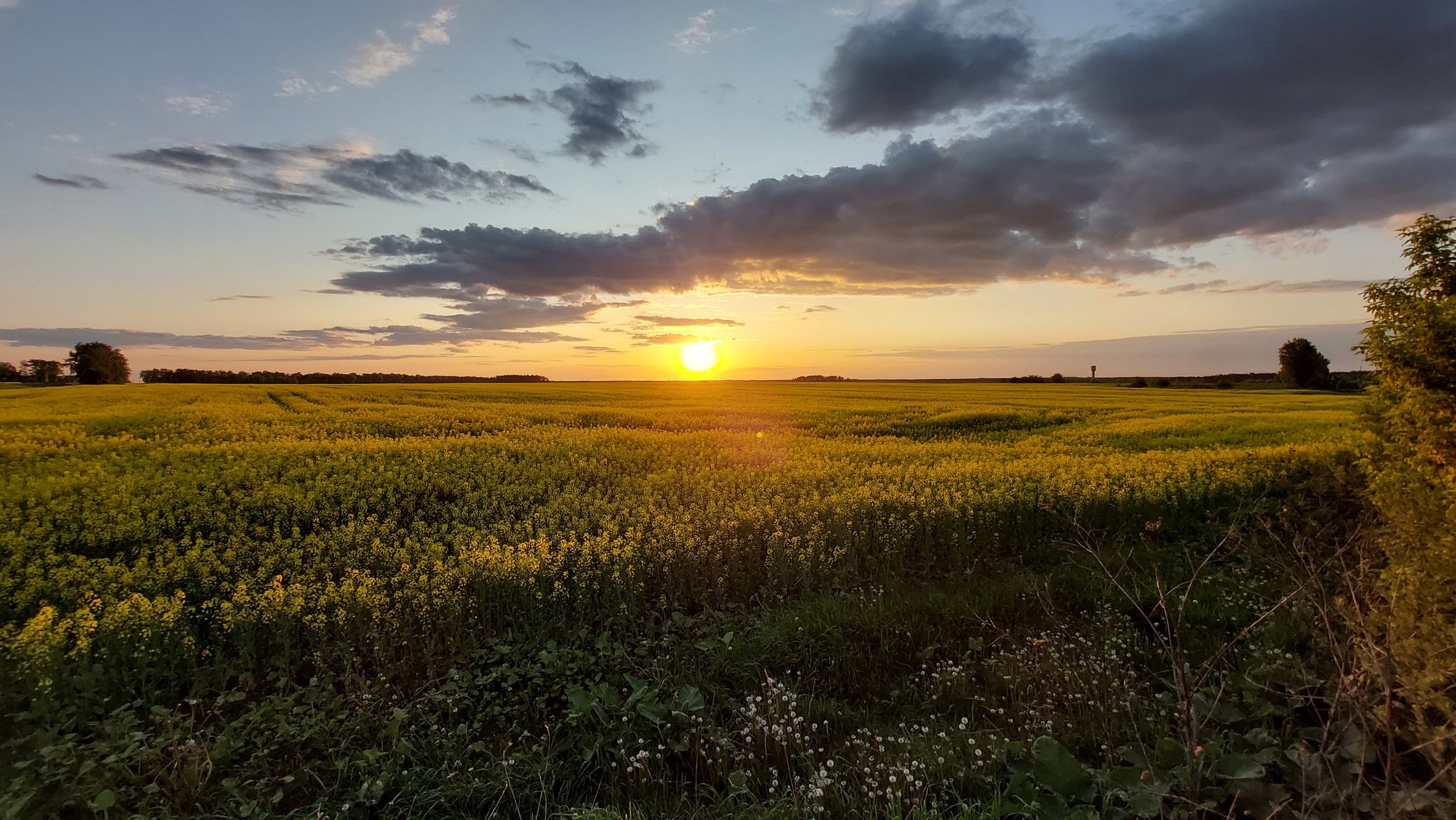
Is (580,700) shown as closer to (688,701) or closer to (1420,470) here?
(688,701)

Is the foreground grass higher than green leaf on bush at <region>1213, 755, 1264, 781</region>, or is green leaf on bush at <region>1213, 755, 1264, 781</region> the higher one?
green leaf on bush at <region>1213, 755, 1264, 781</region>

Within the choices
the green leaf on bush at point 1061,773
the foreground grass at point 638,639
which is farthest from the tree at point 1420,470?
the green leaf on bush at point 1061,773

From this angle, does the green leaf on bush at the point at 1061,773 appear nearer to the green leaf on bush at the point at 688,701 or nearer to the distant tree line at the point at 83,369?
the green leaf on bush at the point at 688,701

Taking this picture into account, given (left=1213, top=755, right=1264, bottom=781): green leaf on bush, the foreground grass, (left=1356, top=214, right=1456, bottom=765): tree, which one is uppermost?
(left=1356, top=214, right=1456, bottom=765): tree

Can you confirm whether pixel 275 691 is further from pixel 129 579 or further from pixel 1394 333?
pixel 1394 333

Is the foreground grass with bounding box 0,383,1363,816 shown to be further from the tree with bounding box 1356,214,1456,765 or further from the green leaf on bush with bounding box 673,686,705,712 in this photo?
the tree with bounding box 1356,214,1456,765

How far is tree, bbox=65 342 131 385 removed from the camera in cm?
6906

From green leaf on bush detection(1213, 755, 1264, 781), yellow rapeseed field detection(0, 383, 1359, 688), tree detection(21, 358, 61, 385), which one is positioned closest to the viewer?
green leaf on bush detection(1213, 755, 1264, 781)

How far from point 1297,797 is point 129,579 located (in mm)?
10128

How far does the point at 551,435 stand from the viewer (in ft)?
58.0

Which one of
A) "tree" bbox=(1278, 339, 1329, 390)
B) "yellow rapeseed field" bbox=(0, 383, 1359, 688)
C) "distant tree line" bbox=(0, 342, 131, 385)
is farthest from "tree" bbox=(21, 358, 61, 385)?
"tree" bbox=(1278, 339, 1329, 390)

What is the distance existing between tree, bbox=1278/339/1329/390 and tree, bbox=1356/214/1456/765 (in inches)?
3026

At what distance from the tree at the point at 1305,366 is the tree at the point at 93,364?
122544 millimetres

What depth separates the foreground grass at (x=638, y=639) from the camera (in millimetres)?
3867
